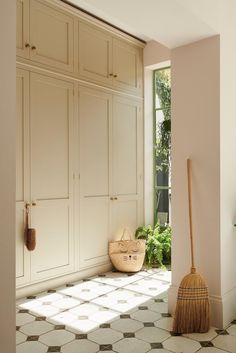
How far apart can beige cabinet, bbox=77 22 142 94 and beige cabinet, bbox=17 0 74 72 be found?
192mm

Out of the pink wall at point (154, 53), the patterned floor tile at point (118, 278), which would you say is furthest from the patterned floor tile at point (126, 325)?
the pink wall at point (154, 53)

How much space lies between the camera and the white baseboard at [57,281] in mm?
3553

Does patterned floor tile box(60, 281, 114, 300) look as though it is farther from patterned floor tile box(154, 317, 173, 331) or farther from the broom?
the broom

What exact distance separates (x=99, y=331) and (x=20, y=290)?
1.09 meters

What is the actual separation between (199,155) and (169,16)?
1.06 meters

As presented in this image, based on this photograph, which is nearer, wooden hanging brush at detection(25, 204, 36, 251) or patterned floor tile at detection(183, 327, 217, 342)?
patterned floor tile at detection(183, 327, 217, 342)

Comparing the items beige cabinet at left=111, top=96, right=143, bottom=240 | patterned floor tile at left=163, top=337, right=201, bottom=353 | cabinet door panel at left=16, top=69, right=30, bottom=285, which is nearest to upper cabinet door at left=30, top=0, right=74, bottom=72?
cabinet door panel at left=16, top=69, right=30, bottom=285

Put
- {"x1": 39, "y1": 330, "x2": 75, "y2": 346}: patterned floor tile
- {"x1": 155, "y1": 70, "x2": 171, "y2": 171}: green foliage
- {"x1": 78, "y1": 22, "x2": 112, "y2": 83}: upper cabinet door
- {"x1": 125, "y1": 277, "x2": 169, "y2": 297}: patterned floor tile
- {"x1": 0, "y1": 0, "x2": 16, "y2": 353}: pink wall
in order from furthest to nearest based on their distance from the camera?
{"x1": 155, "y1": 70, "x2": 171, "y2": 171}: green foliage
{"x1": 78, "y1": 22, "x2": 112, "y2": 83}: upper cabinet door
{"x1": 125, "y1": 277, "x2": 169, "y2": 297}: patterned floor tile
{"x1": 39, "y1": 330, "x2": 75, "y2": 346}: patterned floor tile
{"x1": 0, "y1": 0, "x2": 16, "y2": 353}: pink wall

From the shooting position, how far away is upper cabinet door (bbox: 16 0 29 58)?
3.51 m

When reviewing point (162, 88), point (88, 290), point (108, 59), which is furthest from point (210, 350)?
point (162, 88)

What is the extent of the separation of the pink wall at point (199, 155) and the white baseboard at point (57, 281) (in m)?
1.35

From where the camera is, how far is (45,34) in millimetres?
3766

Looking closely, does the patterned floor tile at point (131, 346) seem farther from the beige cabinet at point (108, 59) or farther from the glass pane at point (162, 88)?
the glass pane at point (162, 88)

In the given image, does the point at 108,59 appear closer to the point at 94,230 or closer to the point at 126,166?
the point at 126,166
